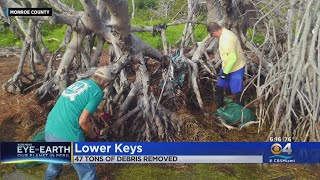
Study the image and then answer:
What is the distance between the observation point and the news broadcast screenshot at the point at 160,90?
3562mm

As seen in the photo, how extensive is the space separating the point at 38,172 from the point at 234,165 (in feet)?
4.50

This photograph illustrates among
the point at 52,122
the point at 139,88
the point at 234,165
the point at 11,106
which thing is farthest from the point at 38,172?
the point at 234,165

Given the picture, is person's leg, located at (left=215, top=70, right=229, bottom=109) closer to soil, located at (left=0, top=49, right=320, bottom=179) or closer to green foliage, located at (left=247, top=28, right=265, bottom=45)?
soil, located at (left=0, top=49, right=320, bottom=179)

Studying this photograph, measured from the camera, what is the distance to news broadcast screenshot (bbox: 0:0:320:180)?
3562mm

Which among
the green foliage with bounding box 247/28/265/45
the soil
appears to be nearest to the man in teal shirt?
the soil

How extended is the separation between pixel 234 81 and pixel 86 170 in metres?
1.30

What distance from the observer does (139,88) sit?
173 inches

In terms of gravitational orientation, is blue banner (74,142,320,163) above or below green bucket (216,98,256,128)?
below

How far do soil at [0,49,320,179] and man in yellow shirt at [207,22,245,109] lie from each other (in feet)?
0.91

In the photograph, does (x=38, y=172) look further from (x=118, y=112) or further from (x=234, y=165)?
(x=234, y=165)

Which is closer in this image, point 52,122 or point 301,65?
point 52,122

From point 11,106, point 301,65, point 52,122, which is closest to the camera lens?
point 52,122
